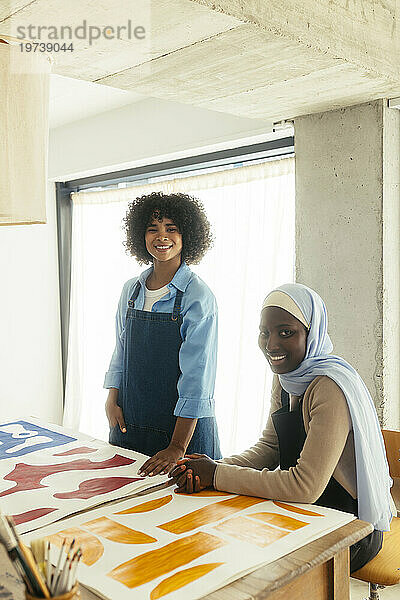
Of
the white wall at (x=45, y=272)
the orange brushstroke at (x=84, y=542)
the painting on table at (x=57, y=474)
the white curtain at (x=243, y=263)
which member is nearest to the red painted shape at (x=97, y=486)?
the painting on table at (x=57, y=474)

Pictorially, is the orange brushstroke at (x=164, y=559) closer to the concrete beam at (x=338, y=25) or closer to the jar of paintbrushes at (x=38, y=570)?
the jar of paintbrushes at (x=38, y=570)

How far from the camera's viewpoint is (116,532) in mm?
1353

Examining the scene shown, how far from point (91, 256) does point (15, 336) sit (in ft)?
2.71

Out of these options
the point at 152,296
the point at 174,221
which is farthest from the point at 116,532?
the point at 174,221

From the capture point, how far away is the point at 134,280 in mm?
2457

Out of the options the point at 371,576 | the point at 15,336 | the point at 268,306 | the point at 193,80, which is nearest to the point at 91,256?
the point at 15,336

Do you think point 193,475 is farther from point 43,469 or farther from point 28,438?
point 28,438

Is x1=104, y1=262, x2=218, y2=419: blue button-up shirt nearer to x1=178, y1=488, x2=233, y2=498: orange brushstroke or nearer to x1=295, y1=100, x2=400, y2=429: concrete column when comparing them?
x1=178, y1=488, x2=233, y2=498: orange brushstroke

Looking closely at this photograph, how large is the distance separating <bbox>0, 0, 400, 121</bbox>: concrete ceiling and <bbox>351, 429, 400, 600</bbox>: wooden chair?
1252mm

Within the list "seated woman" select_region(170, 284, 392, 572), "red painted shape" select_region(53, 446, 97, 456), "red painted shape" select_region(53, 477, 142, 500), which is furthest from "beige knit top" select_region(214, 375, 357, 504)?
"red painted shape" select_region(53, 446, 97, 456)

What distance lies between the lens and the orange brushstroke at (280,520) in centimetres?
138

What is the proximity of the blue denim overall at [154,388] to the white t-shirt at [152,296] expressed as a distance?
30 mm

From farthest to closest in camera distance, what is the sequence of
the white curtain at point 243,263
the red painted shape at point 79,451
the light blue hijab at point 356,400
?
the white curtain at point 243,263
the red painted shape at point 79,451
the light blue hijab at point 356,400

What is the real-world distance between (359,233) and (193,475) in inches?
54.3
